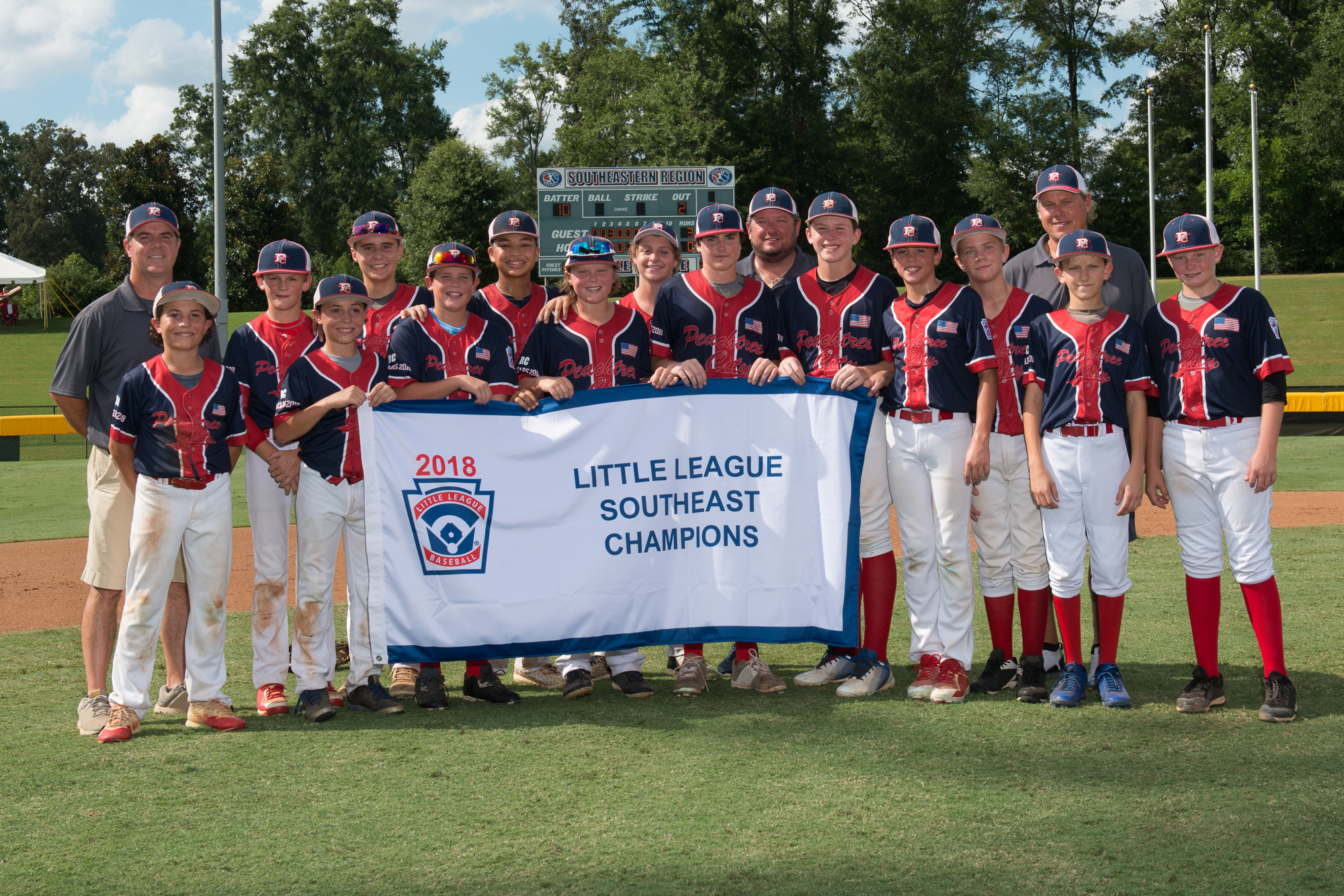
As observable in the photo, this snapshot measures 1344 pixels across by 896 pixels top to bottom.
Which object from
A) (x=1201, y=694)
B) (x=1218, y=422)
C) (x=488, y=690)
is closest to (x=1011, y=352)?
(x=1218, y=422)

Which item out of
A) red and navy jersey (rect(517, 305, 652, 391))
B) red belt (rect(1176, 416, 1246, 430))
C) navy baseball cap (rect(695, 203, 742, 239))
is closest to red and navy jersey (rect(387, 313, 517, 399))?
red and navy jersey (rect(517, 305, 652, 391))

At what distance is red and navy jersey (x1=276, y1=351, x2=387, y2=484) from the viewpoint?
5.13 metres

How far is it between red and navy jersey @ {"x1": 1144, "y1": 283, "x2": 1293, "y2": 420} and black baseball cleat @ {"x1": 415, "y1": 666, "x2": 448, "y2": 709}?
147 inches

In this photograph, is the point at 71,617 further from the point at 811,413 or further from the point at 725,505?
the point at 811,413

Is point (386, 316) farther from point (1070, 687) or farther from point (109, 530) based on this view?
point (1070, 687)

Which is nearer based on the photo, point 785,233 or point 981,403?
point 981,403

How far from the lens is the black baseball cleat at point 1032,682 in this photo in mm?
5168

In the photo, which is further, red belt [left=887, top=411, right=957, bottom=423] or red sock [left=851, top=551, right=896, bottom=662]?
red sock [left=851, top=551, right=896, bottom=662]

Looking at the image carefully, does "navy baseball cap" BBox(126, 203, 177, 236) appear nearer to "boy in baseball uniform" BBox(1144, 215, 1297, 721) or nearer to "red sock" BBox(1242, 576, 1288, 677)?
"boy in baseball uniform" BBox(1144, 215, 1297, 721)

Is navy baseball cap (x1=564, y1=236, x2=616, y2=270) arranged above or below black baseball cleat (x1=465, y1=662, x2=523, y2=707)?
above

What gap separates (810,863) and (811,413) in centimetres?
259

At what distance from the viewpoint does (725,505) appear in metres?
5.54

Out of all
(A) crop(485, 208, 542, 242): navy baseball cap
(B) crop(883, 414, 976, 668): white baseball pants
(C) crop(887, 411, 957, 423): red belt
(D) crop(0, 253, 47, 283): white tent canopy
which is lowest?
(B) crop(883, 414, 976, 668): white baseball pants

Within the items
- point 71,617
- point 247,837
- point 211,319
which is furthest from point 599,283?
point 71,617
